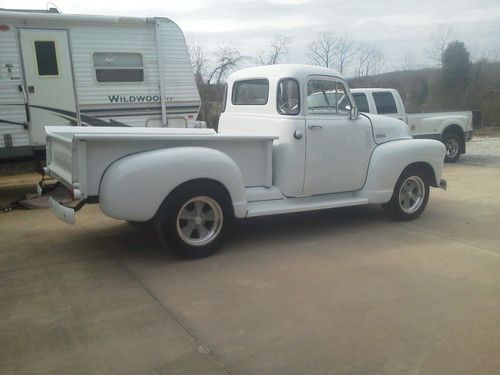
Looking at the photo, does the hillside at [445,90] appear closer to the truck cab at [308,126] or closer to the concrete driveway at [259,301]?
the truck cab at [308,126]

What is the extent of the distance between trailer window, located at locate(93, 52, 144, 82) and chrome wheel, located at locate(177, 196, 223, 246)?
15.4 ft

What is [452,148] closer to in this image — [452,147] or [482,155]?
[452,147]

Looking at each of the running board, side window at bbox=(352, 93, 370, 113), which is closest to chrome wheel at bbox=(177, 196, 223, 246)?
the running board

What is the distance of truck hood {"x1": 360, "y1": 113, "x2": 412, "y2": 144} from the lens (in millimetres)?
6539

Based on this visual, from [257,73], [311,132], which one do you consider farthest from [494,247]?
[257,73]

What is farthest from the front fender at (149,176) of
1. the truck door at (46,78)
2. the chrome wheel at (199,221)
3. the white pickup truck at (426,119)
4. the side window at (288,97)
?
the white pickup truck at (426,119)

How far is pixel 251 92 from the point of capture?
258 inches

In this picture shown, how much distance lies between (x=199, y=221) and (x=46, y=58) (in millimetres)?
5000

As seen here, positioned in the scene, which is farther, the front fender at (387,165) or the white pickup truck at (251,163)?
the front fender at (387,165)

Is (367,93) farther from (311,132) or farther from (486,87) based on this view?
(486,87)

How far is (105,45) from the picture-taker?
28.9 ft

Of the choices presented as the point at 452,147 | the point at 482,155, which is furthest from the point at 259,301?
the point at 482,155

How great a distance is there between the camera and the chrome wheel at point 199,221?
5.14 metres

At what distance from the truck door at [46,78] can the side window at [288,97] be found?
14.3 ft
